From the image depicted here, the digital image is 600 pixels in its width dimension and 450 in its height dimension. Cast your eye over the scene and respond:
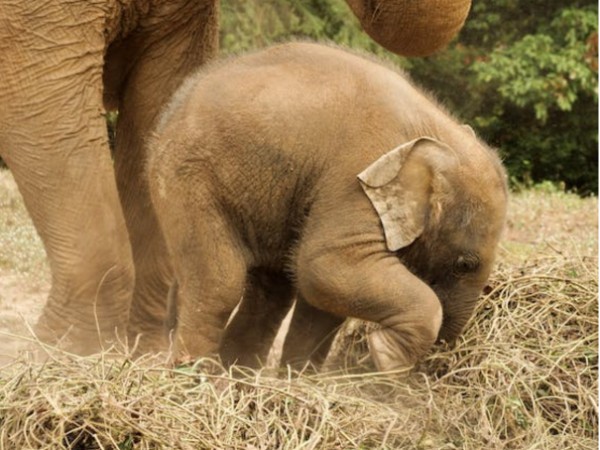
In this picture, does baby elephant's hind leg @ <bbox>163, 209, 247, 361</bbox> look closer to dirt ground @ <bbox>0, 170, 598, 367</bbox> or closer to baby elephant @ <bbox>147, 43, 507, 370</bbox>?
baby elephant @ <bbox>147, 43, 507, 370</bbox>

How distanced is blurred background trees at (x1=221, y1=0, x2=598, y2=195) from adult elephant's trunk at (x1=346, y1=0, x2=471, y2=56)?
559 cm

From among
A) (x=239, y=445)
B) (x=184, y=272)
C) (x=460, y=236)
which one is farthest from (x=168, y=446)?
(x=460, y=236)

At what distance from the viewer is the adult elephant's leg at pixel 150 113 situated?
594cm

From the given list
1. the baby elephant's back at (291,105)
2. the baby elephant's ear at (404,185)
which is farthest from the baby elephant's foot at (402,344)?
the baby elephant's back at (291,105)

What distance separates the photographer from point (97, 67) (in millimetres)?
5492

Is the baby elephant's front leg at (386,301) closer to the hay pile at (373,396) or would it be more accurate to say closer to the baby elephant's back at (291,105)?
the hay pile at (373,396)

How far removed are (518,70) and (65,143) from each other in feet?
25.1

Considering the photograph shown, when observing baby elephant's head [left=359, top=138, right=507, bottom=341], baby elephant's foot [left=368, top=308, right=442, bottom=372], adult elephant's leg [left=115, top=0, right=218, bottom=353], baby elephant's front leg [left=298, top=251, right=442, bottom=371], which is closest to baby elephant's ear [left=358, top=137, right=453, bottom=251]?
baby elephant's head [left=359, top=138, right=507, bottom=341]

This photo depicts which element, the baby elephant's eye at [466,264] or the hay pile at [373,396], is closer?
the hay pile at [373,396]

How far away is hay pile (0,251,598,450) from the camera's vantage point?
4312 mm

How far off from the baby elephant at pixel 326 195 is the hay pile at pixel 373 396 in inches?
9.9

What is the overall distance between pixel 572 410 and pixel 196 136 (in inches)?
64.4

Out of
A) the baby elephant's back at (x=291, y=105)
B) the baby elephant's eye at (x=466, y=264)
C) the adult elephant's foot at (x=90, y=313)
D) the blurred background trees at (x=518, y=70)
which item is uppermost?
the baby elephant's back at (x=291, y=105)

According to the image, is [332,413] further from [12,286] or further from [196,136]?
A: [12,286]
